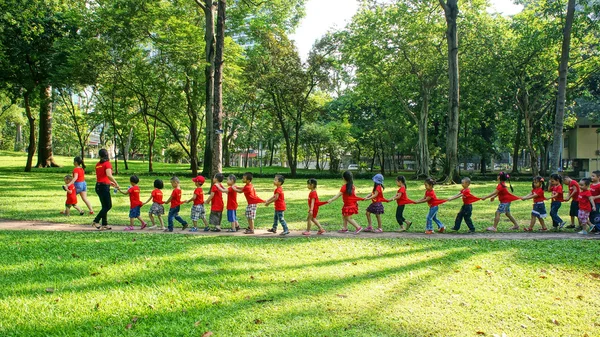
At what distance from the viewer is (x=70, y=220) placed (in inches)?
398

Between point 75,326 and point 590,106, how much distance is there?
37.5 metres

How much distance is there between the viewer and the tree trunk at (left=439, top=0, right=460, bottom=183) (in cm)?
2166

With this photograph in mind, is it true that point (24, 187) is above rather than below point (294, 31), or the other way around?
below

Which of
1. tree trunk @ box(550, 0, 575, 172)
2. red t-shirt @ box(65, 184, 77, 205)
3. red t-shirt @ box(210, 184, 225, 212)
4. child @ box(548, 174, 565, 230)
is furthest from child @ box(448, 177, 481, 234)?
red t-shirt @ box(65, 184, 77, 205)

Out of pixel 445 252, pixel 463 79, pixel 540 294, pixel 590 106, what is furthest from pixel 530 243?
pixel 590 106

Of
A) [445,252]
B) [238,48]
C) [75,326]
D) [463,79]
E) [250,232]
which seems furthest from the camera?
[463,79]

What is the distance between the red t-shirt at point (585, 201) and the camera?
880 cm

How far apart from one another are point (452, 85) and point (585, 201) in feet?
48.2

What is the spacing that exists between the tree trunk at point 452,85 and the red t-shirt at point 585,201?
1426 centimetres

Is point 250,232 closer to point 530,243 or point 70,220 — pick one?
point 70,220

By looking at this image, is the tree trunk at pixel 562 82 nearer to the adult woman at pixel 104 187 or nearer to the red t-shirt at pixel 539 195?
the red t-shirt at pixel 539 195

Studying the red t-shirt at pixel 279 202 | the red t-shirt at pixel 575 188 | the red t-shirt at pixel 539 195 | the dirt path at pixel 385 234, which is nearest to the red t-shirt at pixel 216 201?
the dirt path at pixel 385 234

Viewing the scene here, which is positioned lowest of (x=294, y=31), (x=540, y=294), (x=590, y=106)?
(x=540, y=294)

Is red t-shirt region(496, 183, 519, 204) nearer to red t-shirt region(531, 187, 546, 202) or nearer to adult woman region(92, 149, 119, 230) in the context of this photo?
red t-shirt region(531, 187, 546, 202)
